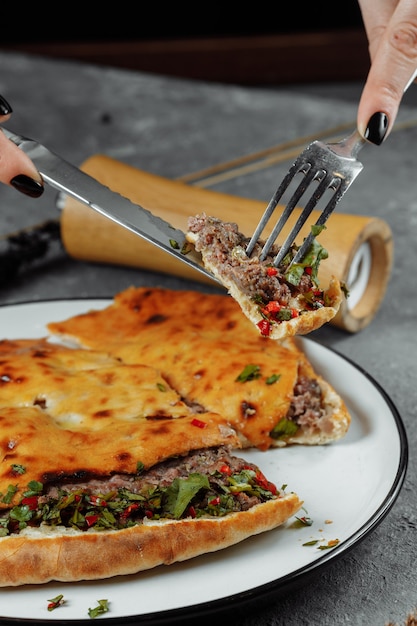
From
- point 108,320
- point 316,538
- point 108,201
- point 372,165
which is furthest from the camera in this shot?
point 372,165

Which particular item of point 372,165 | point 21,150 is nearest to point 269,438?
point 21,150

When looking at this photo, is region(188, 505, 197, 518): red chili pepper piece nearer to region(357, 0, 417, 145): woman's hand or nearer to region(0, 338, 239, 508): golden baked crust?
region(0, 338, 239, 508): golden baked crust

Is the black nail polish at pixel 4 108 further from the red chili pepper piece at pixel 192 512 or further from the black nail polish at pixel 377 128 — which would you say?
the red chili pepper piece at pixel 192 512

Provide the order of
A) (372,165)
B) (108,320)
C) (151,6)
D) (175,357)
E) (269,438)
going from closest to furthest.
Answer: (269,438), (175,357), (108,320), (372,165), (151,6)

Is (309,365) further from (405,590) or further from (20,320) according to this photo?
(20,320)

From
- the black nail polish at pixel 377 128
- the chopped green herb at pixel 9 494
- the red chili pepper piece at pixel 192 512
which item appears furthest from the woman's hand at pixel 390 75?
the chopped green herb at pixel 9 494
